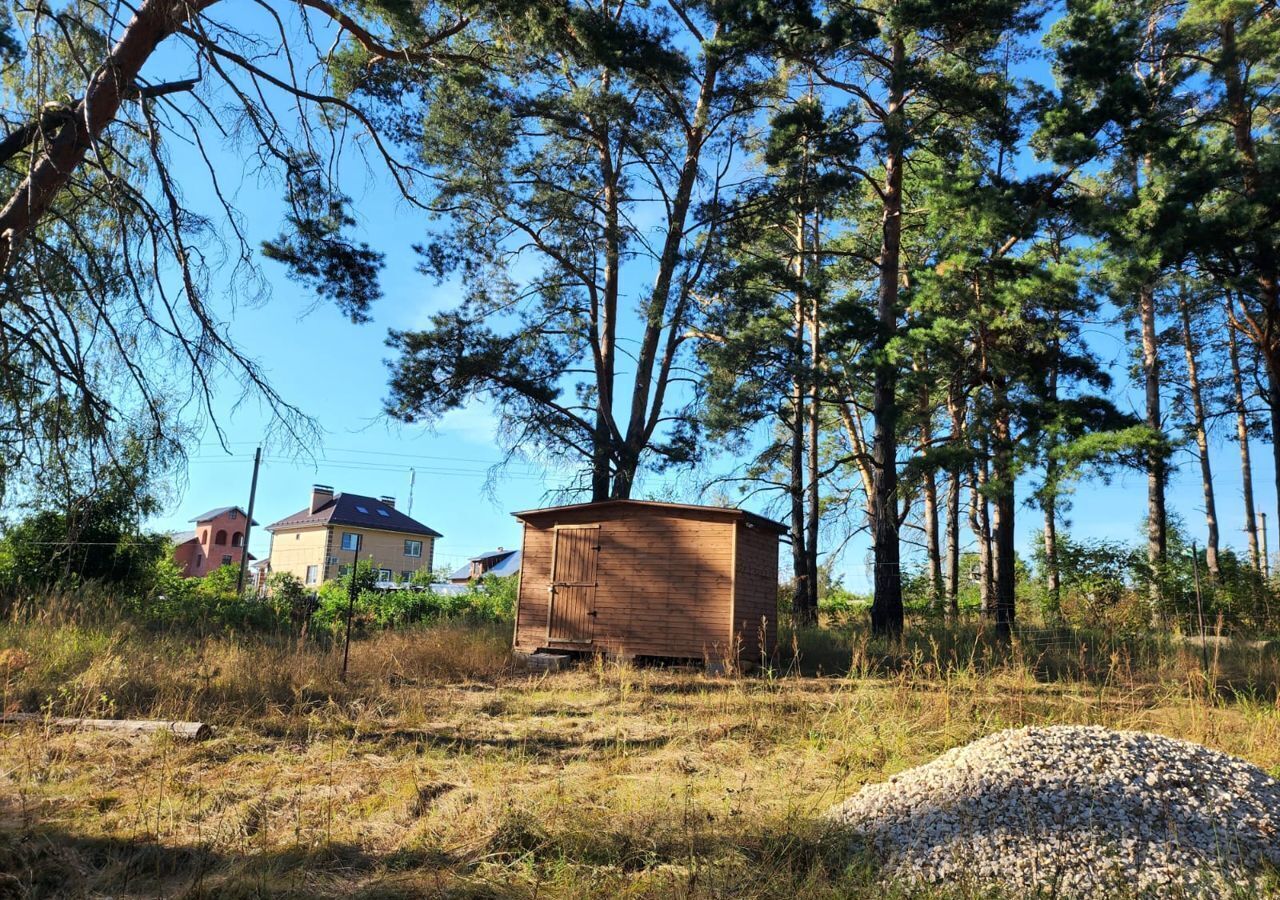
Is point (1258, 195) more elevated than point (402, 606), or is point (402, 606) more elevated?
point (1258, 195)

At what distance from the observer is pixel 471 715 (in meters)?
8.30

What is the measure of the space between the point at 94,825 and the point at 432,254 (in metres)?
13.7

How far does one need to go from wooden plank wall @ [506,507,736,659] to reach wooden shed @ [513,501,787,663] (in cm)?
2

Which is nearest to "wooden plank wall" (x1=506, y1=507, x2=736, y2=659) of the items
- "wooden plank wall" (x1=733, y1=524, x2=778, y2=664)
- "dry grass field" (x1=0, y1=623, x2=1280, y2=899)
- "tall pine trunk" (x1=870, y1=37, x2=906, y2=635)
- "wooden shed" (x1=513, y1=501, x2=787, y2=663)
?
"wooden shed" (x1=513, y1=501, x2=787, y2=663)

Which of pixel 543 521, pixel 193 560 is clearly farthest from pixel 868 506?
pixel 193 560

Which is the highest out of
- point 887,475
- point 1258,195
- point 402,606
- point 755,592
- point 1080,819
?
point 1258,195

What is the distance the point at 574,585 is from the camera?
13219mm

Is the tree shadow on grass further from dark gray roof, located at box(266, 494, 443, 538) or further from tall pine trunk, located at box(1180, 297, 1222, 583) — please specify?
dark gray roof, located at box(266, 494, 443, 538)

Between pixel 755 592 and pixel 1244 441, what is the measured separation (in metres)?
17.0

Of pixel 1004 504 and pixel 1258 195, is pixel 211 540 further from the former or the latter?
pixel 1258 195

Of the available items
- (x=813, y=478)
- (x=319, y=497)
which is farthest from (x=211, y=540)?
(x=813, y=478)

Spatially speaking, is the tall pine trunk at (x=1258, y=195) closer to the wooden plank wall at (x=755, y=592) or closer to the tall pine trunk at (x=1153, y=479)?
the tall pine trunk at (x=1153, y=479)

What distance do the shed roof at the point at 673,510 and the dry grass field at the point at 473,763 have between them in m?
2.51

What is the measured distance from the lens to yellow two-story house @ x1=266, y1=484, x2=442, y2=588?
A: 42.8 meters
